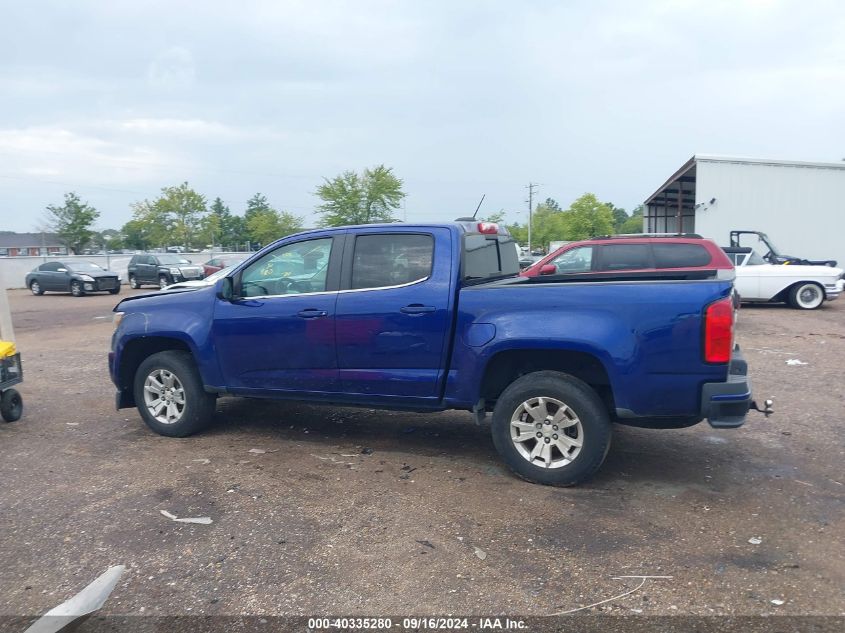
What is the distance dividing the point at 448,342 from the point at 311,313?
1214 mm

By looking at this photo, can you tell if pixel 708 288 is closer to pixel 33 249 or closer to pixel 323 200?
pixel 323 200

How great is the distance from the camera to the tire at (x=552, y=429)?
4539 mm

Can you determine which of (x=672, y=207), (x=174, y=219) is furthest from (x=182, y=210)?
(x=672, y=207)

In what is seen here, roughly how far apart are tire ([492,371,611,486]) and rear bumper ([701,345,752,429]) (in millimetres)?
659

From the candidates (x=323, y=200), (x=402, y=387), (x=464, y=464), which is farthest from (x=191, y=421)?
(x=323, y=200)

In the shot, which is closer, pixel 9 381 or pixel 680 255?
pixel 9 381

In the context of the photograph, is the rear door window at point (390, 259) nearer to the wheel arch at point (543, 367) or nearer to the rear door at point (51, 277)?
the wheel arch at point (543, 367)

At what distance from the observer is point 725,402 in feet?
14.0

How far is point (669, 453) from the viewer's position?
550 cm

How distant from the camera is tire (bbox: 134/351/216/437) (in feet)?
19.6

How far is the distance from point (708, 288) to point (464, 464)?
2.27 metres

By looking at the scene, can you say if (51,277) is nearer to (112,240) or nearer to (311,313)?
(311,313)

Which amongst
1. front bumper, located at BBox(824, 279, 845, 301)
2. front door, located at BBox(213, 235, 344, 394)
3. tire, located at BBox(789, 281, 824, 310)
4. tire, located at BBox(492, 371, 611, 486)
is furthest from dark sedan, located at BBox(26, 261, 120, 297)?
tire, located at BBox(492, 371, 611, 486)

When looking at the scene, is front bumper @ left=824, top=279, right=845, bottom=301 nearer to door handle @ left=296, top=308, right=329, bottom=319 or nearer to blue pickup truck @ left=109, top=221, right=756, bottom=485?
blue pickup truck @ left=109, top=221, right=756, bottom=485
